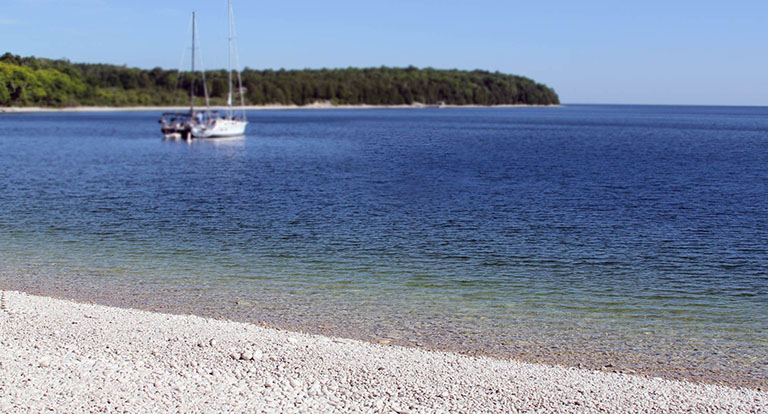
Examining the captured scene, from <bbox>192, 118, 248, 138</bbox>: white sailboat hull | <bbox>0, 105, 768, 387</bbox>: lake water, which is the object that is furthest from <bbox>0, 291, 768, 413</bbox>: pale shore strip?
<bbox>192, 118, 248, 138</bbox>: white sailboat hull

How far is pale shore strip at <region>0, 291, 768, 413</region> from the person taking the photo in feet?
24.6

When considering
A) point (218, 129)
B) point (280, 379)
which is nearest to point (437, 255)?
point (280, 379)

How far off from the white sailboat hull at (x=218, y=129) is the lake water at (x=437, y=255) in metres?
31.0

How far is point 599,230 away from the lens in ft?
69.3

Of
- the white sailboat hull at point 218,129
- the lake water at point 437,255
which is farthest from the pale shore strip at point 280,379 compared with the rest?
the white sailboat hull at point 218,129

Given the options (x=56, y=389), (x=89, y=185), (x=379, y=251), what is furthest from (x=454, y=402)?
(x=89, y=185)

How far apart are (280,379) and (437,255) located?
9571 mm

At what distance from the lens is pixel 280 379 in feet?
26.8

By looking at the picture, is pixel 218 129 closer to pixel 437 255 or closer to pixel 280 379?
pixel 437 255

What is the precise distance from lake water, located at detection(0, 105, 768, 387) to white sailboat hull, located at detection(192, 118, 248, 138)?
31.0 m

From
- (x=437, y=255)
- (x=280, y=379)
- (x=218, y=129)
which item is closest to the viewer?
(x=280, y=379)

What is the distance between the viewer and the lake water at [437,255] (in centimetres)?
1118

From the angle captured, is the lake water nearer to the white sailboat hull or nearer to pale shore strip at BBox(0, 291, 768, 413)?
pale shore strip at BBox(0, 291, 768, 413)

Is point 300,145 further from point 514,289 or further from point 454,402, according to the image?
point 454,402
